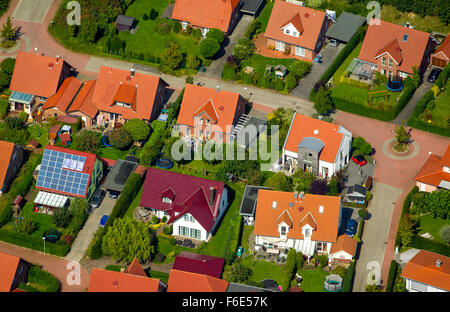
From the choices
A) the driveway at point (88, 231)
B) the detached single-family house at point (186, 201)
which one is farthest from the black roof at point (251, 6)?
the driveway at point (88, 231)

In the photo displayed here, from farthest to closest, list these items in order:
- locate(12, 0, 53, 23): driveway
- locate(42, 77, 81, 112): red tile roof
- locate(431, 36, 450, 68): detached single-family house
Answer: locate(12, 0, 53, 23): driveway
locate(431, 36, 450, 68): detached single-family house
locate(42, 77, 81, 112): red tile roof

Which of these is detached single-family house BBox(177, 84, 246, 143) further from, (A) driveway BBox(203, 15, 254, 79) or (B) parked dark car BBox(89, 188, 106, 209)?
(B) parked dark car BBox(89, 188, 106, 209)

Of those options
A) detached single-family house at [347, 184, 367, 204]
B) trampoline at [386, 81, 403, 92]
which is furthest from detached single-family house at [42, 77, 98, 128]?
trampoline at [386, 81, 403, 92]

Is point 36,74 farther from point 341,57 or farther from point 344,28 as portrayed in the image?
point 344,28

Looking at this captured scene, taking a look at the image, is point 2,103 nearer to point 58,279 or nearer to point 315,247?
point 58,279

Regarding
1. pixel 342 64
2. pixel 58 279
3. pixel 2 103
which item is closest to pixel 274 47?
pixel 342 64

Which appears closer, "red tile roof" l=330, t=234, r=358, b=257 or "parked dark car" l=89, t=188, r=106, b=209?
"red tile roof" l=330, t=234, r=358, b=257

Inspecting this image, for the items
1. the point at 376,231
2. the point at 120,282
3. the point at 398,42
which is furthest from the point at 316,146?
the point at 120,282
